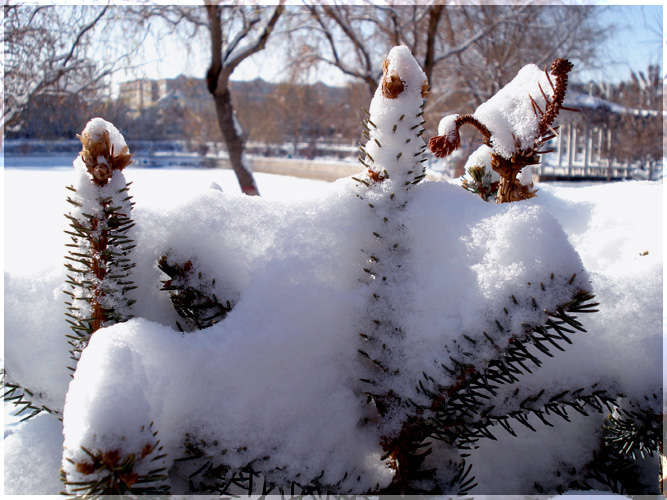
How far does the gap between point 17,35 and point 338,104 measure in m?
18.8

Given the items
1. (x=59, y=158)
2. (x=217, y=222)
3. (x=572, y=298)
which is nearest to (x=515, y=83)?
(x=572, y=298)

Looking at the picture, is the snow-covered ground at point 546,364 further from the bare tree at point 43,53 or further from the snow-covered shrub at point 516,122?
the bare tree at point 43,53

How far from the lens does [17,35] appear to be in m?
4.02

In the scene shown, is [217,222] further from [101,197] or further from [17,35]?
[17,35]

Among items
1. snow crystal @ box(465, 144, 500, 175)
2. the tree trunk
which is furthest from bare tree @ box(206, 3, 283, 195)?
snow crystal @ box(465, 144, 500, 175)

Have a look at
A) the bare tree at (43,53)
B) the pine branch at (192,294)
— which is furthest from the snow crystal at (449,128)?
the bare tree at (43,53)

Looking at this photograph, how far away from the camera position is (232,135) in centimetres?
577

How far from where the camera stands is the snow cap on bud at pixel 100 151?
60cm

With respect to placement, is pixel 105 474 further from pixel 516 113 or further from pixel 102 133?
pixel 516 113

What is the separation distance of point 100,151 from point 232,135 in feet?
17.7

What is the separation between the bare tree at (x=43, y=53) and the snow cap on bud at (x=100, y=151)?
4.09 m

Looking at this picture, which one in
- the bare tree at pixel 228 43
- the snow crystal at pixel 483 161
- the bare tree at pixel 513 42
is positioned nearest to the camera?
the snow crystal at pixel 483 161

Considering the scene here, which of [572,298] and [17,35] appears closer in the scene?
[572,298]

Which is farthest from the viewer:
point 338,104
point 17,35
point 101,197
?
point 338,104
